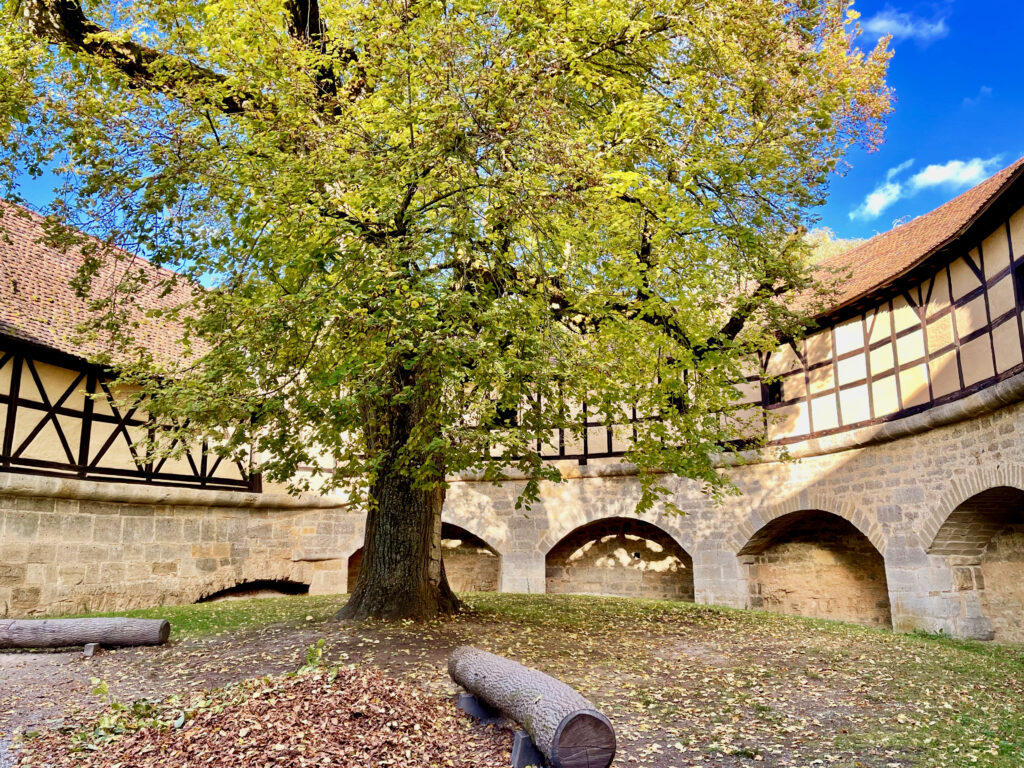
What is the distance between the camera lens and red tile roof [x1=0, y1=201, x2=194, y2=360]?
970cm

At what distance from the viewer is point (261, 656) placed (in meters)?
6.13

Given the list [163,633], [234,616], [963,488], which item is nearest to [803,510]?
[963,488]

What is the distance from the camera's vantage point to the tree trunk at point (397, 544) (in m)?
7.26

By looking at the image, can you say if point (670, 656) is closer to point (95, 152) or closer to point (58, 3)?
point (95, 152)

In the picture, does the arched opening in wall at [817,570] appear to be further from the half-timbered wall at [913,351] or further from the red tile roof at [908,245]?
the red tile roof at [908,245]

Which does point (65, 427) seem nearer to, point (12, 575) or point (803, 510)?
point (12, 575)

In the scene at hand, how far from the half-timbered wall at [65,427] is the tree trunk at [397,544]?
105 inches

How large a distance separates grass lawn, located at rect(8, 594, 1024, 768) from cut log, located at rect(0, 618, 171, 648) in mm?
174

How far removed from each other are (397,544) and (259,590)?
766cm

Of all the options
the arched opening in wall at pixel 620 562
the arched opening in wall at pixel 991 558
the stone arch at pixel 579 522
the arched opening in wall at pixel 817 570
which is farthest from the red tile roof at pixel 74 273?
the arched opening in wall at pixel 620 562

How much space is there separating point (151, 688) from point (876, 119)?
13285 mm

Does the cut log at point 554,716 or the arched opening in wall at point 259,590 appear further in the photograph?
the arched opening in wall at point 259,590

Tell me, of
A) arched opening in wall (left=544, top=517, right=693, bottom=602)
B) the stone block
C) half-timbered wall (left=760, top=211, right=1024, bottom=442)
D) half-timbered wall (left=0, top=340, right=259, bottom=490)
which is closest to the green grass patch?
the stone block

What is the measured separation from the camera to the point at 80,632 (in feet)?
21.9
